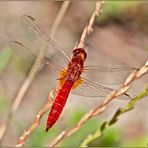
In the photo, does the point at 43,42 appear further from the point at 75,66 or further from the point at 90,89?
the point at 90,89

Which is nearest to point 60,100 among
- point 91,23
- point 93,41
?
point 91,23

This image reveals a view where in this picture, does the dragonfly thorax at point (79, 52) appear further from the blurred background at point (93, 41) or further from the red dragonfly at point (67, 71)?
the blurred background at point (93, 41)

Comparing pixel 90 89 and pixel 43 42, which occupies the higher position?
pixel 43 42

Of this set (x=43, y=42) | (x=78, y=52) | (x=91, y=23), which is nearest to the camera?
(x=91, y=23)

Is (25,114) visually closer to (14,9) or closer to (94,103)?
(94,103)

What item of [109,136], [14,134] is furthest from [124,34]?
[109,136]

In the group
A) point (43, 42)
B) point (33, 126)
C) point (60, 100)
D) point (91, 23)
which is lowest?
point (33, 126)
